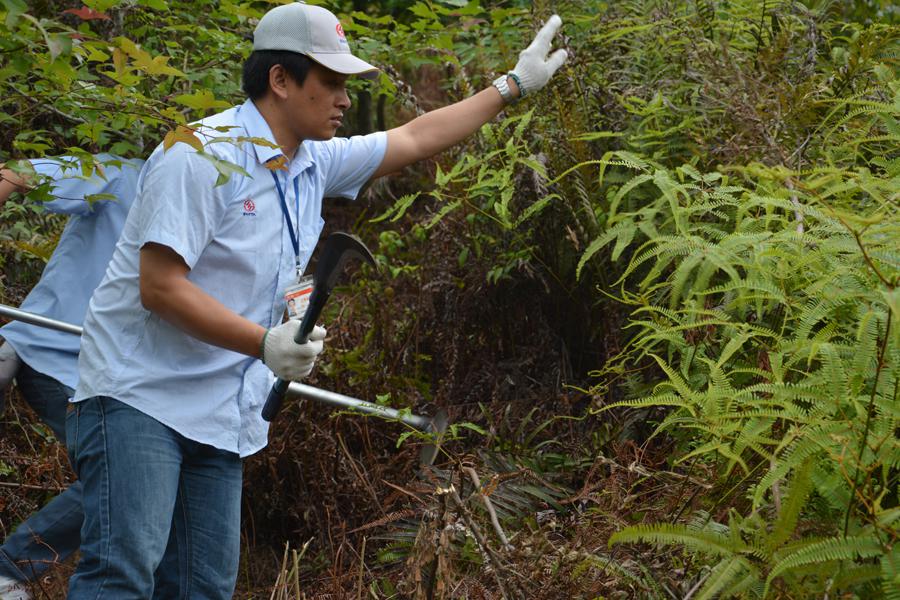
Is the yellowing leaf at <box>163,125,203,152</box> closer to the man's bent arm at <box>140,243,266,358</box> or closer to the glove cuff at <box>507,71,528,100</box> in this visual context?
the man's bent arm at <box>140,243,266,358</box>

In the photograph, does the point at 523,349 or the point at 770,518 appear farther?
the point at 523,349

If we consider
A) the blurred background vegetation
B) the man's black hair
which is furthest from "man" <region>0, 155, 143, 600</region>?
the man's black hair

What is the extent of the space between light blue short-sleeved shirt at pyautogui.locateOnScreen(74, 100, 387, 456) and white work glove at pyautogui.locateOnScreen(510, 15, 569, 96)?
1.13 metres

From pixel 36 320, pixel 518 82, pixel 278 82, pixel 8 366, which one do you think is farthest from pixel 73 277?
pixel 518 82

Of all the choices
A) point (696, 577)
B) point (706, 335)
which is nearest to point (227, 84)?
point (706, 335)

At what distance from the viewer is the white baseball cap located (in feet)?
10.6

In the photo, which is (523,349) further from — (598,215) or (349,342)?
(349,342)

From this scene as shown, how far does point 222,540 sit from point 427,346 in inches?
79.5

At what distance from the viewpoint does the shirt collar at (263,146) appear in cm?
319

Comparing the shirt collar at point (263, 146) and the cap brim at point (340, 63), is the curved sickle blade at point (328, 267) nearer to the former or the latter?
the shirt collar at point (263, 146)

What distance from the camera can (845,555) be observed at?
2094mm

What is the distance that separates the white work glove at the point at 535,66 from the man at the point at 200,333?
88cm

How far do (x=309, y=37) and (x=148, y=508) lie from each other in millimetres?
1499

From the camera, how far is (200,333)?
293 cm
